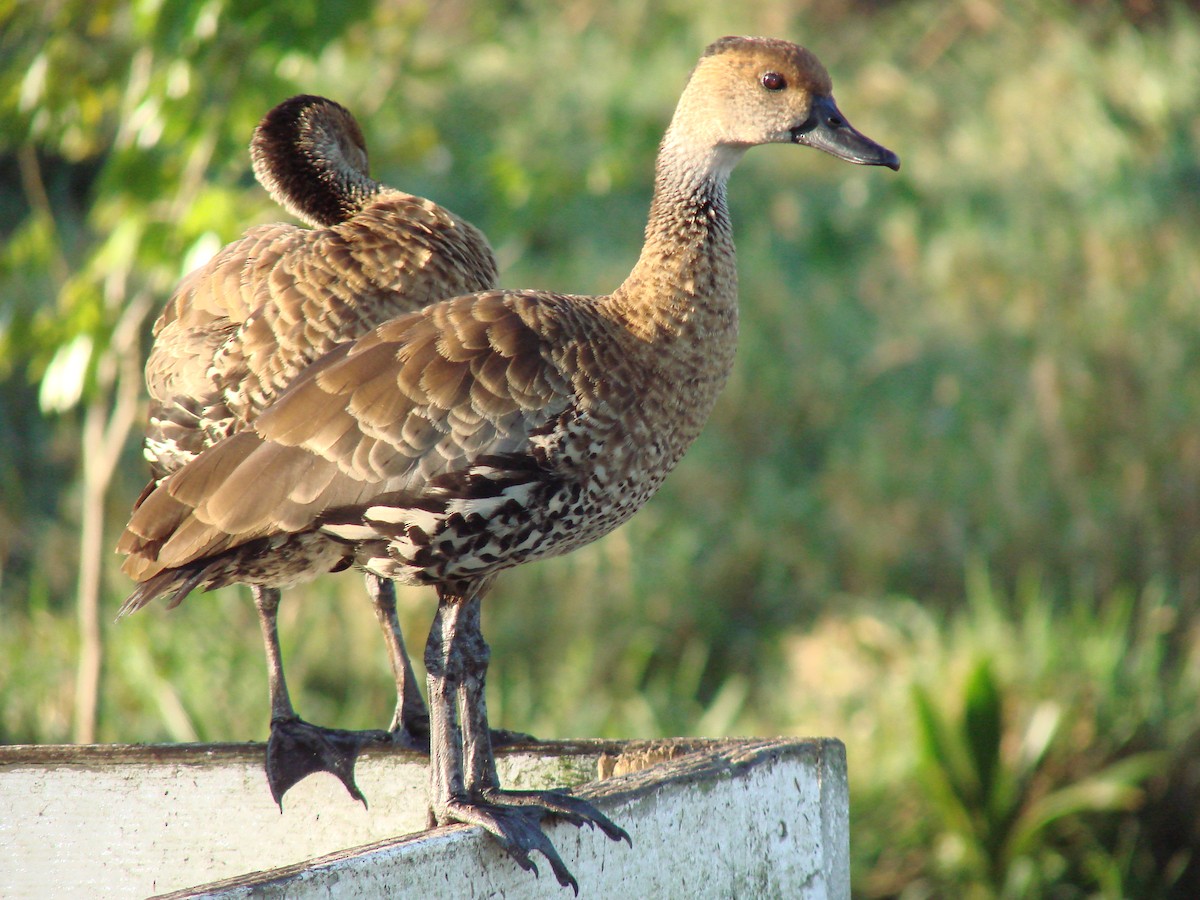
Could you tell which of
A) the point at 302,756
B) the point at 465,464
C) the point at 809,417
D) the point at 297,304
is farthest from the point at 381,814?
the point at 809,417

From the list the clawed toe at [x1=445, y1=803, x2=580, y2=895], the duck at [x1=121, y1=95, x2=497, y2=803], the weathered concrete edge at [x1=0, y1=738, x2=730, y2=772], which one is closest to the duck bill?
the duck at [x1=121, y1=95, x2=497, y2=803]

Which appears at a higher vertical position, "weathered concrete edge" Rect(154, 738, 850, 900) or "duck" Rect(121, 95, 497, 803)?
"duck" Rect(121, 95, 497, 803)

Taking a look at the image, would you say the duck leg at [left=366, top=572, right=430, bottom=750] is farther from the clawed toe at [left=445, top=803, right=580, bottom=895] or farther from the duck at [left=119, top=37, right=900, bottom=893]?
the clawed toe at [left=445, top=803, right=580, bottom=895]

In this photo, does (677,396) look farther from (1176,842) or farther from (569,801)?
(1176,842)

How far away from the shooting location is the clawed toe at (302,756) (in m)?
3.60

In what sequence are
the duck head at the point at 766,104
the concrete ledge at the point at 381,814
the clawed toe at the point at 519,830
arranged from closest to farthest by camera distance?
1. the clawed toe at the point at 519,830
2. the concrete ledge at the point at 381,814
3. the duck head at the point at 766,104

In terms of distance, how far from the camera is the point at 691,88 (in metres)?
3.50

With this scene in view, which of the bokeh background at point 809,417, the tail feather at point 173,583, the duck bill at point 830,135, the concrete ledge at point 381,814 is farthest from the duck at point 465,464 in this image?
the bokeh background at point 809,417

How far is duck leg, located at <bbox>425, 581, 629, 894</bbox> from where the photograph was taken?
2.88m

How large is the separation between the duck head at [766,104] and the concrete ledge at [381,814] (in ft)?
4.63

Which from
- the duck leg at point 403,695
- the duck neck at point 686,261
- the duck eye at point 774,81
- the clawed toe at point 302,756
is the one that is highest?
the duck eye at point 774,81

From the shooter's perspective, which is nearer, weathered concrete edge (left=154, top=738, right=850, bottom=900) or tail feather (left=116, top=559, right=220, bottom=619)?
weathered concrete edge (left=154, top=738, right=850, bottom=900)

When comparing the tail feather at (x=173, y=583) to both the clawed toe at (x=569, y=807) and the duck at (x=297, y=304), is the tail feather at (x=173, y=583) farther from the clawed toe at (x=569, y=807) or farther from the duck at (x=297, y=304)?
the clawed toe at (x=569, y=807)

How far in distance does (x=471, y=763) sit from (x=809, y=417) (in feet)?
23.6
